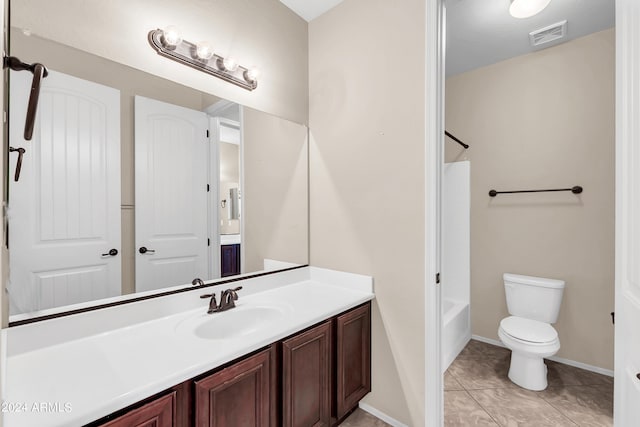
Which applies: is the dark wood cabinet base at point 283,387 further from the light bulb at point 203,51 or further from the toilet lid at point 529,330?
the light bulb at point 203,51

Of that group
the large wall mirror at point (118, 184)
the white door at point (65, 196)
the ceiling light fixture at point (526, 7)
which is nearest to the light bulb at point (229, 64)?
the large wall mirror at point (118, 184)

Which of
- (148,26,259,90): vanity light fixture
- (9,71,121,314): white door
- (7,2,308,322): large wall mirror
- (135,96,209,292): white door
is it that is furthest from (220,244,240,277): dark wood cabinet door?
(148,26,259,90): vanity light fixture

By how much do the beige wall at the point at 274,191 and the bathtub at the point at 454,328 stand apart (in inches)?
48.3

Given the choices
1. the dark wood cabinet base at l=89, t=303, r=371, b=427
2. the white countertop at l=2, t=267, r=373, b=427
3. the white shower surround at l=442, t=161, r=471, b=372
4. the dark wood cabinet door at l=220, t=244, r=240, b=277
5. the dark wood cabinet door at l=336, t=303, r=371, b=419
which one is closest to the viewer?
the white countertop at l=2, t=267, r=373, b=427

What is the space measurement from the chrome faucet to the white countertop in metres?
0.05

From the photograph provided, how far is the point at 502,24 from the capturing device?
2100 mm

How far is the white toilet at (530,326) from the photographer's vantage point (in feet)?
6.52

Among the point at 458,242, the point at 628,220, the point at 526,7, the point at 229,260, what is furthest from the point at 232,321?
the point at 526,7

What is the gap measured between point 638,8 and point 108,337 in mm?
1979

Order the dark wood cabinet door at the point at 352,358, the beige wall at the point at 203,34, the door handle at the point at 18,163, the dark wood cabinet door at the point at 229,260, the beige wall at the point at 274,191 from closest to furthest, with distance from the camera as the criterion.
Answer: the door handle at the point at 18,163, the beige wall at the point at 203,34, the dark wood cabinet door at the point at 352,358, the dark wood cabinet door at the point at 229,260, the beige wall at the point at 274,191

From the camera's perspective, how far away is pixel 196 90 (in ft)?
4.94

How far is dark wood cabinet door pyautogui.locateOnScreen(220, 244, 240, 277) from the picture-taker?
166 cm

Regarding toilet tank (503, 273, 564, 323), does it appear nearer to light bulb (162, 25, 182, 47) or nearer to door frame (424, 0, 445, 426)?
door frame (424, 0, 445, 426)

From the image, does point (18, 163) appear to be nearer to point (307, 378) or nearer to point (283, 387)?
point (283, 387)
